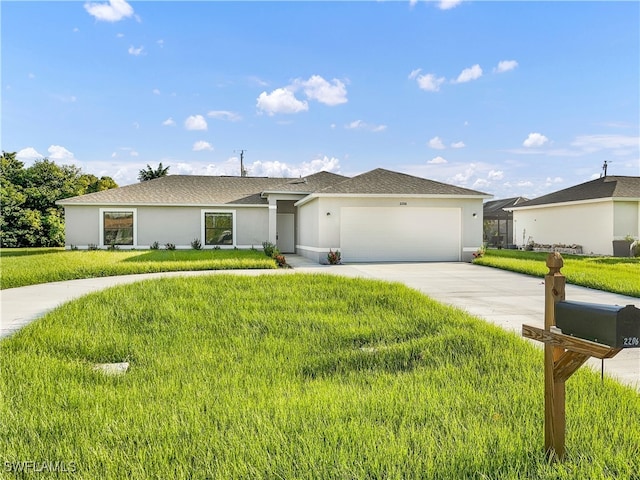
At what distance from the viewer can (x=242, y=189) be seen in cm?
2389

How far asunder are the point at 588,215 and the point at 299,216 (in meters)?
15.6

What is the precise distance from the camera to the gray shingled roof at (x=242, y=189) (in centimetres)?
1795

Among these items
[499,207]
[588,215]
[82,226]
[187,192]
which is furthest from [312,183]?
[499,207]

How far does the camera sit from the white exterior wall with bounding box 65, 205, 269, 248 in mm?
20609

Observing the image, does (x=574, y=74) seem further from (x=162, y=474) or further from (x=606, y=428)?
(x=162, y=474)

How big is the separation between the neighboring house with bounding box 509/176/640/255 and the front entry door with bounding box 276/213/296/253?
1540 cm

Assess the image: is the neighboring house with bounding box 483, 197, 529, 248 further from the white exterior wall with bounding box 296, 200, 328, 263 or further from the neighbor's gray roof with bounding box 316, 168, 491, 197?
the white exterior wall with bounding box 296, 200, 328, 263

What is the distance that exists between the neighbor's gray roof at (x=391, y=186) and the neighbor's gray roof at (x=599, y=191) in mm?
7757

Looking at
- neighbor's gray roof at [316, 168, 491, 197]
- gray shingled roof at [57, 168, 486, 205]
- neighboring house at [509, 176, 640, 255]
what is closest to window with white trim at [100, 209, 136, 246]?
gray shingled roof at [57, 168, 486, 205]

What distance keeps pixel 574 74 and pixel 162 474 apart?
18729mm

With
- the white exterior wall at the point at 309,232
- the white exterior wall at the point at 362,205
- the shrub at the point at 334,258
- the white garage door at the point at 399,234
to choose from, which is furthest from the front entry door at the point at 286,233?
the shrub at the point at 334,258

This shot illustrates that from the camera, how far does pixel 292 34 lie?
52.1ft

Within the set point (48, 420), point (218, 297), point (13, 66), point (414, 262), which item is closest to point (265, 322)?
point (218, 297)

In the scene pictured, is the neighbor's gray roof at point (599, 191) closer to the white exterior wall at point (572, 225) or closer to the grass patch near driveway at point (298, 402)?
the white exterior wall at point (572, 225)
